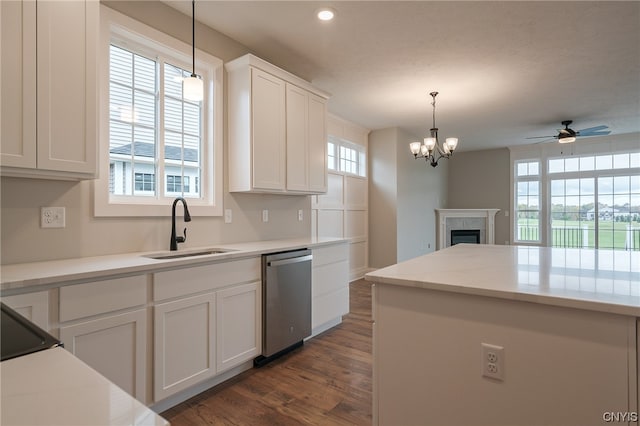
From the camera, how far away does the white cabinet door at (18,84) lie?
4.96 ft

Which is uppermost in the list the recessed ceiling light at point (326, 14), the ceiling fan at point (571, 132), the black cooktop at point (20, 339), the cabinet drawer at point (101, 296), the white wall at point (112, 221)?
the recessed ceiling light at point (326, 14)

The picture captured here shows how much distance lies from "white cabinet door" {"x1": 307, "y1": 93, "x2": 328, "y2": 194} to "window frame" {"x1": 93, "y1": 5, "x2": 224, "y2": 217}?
976 millimetres

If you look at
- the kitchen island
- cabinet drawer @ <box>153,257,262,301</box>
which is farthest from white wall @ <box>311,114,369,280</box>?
the kitchen island

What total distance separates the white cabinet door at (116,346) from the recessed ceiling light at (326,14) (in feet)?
8.05

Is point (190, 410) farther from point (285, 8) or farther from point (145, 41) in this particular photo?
point (285, 8)

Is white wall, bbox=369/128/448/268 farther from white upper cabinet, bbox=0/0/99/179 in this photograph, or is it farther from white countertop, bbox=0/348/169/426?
white countertop, bbox=0/348/169/426

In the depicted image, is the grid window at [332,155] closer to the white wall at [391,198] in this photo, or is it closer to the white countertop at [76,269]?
the white wall at [391,198]

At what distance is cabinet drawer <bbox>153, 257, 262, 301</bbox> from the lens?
73.9 inches

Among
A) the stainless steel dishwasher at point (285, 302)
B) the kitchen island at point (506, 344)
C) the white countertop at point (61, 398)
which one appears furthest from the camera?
the stainless steel dishwasher at point (285, 302)

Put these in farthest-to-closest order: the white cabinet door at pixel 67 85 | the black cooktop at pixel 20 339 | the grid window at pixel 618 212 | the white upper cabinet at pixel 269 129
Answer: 1. the grid window at pixel 618 212
2. the white upper cabinet at pixel 269 129
3. the white cabinet door at pixel 67 85
4. the black cooktop at pixel 20 339

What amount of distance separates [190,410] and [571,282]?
213 centimetres

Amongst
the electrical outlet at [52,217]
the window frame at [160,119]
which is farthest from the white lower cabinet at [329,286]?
the electrical outlet at [52,217]

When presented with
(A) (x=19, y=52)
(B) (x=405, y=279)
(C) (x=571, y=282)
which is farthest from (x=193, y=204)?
(C) (x=571, y=282)

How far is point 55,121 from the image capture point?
1.68 meters
